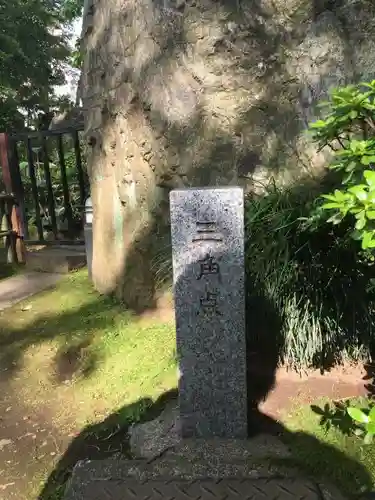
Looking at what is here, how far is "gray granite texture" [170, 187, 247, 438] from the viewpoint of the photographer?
245cm

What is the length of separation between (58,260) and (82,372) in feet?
8.74

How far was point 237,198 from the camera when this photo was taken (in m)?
2.42

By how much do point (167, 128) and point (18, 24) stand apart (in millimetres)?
12317

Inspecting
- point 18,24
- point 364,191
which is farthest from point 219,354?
point 18,24

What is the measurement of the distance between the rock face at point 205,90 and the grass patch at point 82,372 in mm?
470

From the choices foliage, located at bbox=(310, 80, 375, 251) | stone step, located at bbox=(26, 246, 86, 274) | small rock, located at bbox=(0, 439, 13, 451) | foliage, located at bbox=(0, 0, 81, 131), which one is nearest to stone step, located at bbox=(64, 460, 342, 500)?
small rock, located at bbox=(0, 439, 13, 451)

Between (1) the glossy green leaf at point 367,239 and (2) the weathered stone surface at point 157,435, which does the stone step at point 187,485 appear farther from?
(1) the glossy green leaf at point 367,239

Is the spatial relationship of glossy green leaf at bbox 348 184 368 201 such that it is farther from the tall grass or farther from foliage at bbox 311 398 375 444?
foliage at bbox 311 398 375 444

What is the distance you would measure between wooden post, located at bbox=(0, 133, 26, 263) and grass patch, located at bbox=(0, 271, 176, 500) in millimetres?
1909

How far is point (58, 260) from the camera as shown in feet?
19.9

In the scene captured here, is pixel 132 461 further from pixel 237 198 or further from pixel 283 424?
pixel 237 198

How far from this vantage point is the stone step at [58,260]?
19.7ft

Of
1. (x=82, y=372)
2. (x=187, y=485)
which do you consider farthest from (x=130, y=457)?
(x=82, y=372)

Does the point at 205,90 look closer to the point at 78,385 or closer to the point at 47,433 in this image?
the point at 78,385
